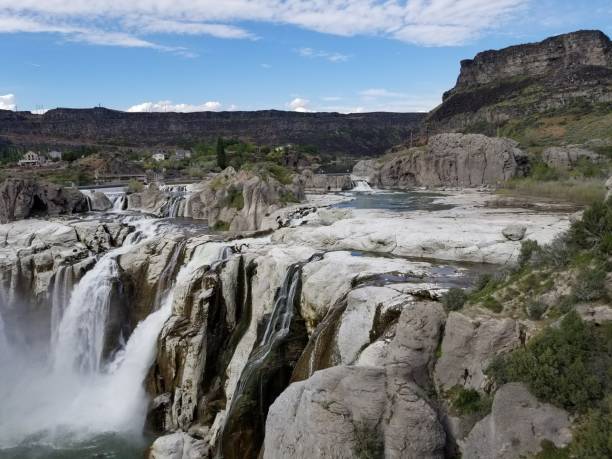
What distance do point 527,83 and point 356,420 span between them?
118 m

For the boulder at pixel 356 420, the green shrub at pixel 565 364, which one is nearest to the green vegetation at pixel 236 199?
the boulder at pixel 356 420

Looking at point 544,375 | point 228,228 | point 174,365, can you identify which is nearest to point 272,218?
point 228,228

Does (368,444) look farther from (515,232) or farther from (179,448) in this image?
(515,232)

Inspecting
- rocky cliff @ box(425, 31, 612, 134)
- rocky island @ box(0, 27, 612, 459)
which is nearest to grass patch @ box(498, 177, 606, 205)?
rocky island @ box(0, 27, 612, 459)

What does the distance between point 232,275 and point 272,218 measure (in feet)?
32.2

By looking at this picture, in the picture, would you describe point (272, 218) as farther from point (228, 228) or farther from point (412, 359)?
point (412, 359)

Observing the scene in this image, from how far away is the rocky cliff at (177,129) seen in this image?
167 meters

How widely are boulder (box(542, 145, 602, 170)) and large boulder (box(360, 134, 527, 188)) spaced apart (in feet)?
16.0

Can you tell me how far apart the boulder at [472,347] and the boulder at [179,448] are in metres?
7.90

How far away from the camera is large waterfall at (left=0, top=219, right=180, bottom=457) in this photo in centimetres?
1775

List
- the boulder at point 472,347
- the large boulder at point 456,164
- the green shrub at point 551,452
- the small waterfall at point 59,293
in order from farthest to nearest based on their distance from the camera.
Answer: the large boulder at point 456,164 → the small waterfall at point 59,293 → the boulder at point 472,347 → the green shrub at point 551,452

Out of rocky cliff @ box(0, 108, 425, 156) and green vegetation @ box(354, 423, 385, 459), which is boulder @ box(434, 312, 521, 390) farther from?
rocky cliff @ box(0, 108, 425, 156)

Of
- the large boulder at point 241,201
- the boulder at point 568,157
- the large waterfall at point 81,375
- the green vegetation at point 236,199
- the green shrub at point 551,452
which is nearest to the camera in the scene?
the green shrub at point 551,452

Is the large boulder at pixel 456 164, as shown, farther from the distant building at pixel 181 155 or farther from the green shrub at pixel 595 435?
the green shrub at pixel 595 435
